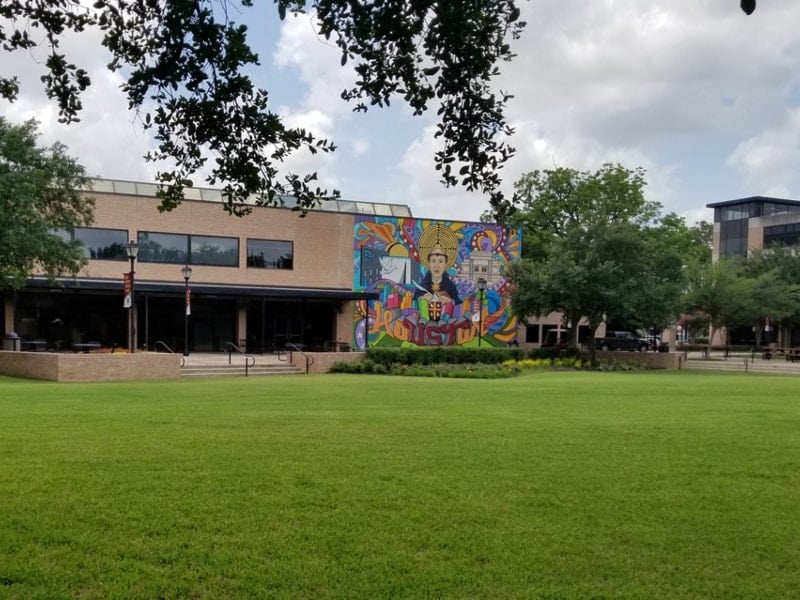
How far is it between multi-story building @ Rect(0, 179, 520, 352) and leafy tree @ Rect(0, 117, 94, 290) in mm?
6112

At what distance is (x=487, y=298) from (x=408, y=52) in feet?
121

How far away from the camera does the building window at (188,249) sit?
34844 mm

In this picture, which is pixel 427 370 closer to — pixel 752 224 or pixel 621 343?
pixel 621 343

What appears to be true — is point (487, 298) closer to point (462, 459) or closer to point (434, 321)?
point (434, 321)

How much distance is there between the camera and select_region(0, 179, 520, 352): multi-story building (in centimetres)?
3362

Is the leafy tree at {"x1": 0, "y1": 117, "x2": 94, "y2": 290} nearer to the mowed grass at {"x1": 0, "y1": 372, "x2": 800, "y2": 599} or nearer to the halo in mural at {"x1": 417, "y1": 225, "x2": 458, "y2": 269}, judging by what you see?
the mowed grass at {"x1": 0, "y1": 372, "x2": 800, "y2": 599}

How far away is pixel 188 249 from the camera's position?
35.6 meters

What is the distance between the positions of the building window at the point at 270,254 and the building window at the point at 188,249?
2.47 ft

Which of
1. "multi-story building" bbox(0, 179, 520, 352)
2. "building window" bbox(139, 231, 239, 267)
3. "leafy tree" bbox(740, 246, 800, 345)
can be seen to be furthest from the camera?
"leafy tree" bbox(740, 246, 800, 345)

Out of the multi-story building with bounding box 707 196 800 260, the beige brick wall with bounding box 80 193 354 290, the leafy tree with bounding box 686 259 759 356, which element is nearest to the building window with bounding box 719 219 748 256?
the multi-story building with bounding box 707 196 800 260

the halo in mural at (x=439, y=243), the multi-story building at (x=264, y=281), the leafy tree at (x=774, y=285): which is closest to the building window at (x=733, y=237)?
the leafy tree at (x=774, y=285)

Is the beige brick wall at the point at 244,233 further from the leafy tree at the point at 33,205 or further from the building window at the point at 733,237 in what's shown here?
the building window at the point at 733,237

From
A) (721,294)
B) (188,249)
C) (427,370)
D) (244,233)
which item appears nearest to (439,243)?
(244,233)

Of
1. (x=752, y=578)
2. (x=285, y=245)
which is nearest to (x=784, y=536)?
(x=752, y=578)
